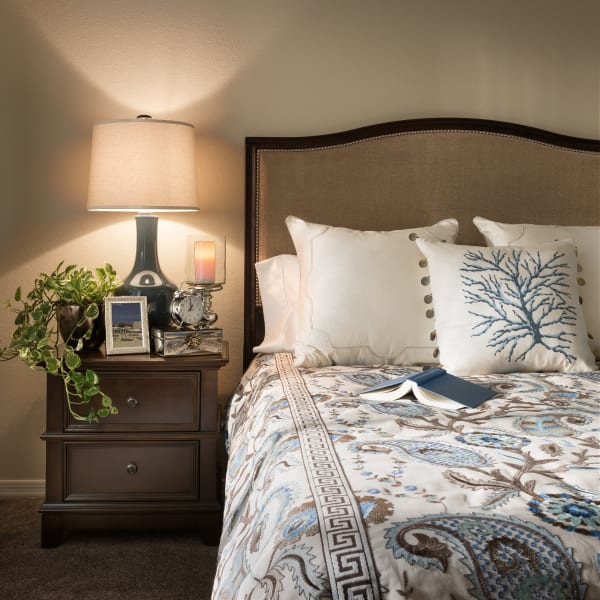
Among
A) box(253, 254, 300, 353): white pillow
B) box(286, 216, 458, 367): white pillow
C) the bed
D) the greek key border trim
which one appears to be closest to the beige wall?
the bed

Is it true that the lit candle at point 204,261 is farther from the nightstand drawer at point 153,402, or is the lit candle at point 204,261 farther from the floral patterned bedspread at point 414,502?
the floral patterned bedspread at point 414,502

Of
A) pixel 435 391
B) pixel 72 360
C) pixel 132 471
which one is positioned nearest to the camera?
pixel 435 391

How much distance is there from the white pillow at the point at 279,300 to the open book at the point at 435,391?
73 centimetres

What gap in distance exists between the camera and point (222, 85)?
2879mm

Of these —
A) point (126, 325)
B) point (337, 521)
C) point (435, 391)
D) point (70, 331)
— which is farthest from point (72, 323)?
point (337, 521)

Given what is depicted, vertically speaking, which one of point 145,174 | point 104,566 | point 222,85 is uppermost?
point 222,85

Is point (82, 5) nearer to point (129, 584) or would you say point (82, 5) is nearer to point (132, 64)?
point (132, 64)

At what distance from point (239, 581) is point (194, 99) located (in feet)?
7.07

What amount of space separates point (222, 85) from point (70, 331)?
43.3 inches

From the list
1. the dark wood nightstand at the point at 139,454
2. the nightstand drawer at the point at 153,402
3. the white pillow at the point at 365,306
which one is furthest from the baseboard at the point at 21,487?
the white pillow at the point at 365,306

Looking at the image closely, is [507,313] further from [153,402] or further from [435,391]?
[153,402]

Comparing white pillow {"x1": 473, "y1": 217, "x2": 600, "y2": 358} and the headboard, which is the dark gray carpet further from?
white pillow {"x1": 473, "y1": 217, "x2": 600, "y2": 358}

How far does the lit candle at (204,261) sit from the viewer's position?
8.30 feet

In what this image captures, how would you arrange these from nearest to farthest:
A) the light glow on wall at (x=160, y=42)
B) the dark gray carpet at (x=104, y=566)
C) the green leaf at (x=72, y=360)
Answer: the dark gray carpet at (x=104, y=566) < the green leaf at (x=72, y=360) < the light glow on wall at (x=160, y=42)
